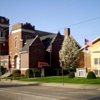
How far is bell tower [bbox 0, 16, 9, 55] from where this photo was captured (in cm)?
6125

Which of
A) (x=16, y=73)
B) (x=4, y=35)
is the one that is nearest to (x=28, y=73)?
(x=16, y=73)

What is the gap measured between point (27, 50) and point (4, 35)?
14.4 metres

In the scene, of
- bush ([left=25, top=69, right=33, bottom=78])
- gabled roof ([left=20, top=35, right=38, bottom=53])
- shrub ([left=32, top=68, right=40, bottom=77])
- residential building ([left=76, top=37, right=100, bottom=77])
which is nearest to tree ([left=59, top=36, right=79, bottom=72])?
residential building ([left=76, top=37, right=100, bottom=77])

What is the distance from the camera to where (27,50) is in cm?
5088

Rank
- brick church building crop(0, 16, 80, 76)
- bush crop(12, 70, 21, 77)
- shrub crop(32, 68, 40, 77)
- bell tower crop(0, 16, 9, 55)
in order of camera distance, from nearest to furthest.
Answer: shrub crop(32, 68, 40, 77) → brick church building crop(0, 16, 80, 76) → bush crop(12, 70, 21, 77) → bell tower crop(0, 16, 9, 55)

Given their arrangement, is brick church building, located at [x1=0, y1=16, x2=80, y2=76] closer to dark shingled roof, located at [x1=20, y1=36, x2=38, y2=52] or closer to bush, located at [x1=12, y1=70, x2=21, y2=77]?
dark shingled roof, located at [x1=20, y1=36, x2=38, y2=52]

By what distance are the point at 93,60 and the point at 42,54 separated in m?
16.1

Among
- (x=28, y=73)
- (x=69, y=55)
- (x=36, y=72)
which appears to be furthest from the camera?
(x=36, y=72)

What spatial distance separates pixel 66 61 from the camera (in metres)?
48.8

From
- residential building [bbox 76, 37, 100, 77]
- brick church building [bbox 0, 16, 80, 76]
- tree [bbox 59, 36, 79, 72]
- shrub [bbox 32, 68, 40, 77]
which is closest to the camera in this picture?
residential building [bbox 76, 37, 100, 77]

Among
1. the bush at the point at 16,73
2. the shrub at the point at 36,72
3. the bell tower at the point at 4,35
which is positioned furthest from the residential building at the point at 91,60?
the bell tower at the point at 4,35

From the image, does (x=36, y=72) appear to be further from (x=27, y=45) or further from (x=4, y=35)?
(x=4, y=35)

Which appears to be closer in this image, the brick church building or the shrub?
the shrub

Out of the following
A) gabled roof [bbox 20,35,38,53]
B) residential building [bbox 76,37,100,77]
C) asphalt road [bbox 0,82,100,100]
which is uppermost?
gabled roof [bbox 20,35,38,53]
